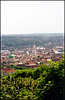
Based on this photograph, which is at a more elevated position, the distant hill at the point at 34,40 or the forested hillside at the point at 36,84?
the distant hill at the point at 34,40

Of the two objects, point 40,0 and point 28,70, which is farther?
point 28,70

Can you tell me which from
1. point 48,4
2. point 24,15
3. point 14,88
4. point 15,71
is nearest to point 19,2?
point 24,15

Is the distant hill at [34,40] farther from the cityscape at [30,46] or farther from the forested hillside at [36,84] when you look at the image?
the forested hillside at [36,84]

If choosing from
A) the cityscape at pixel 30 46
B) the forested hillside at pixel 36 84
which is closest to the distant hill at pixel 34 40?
the cityscape at pixel 30 46

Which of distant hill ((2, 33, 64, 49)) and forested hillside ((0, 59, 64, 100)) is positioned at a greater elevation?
distant hill ((2, 33, 64, 49))

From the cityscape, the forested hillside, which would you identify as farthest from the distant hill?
the forested hillside

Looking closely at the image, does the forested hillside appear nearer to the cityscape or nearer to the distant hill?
the cityscape

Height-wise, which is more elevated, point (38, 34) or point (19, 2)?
point (19, 2)

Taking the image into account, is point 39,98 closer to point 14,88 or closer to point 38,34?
point 14,88
